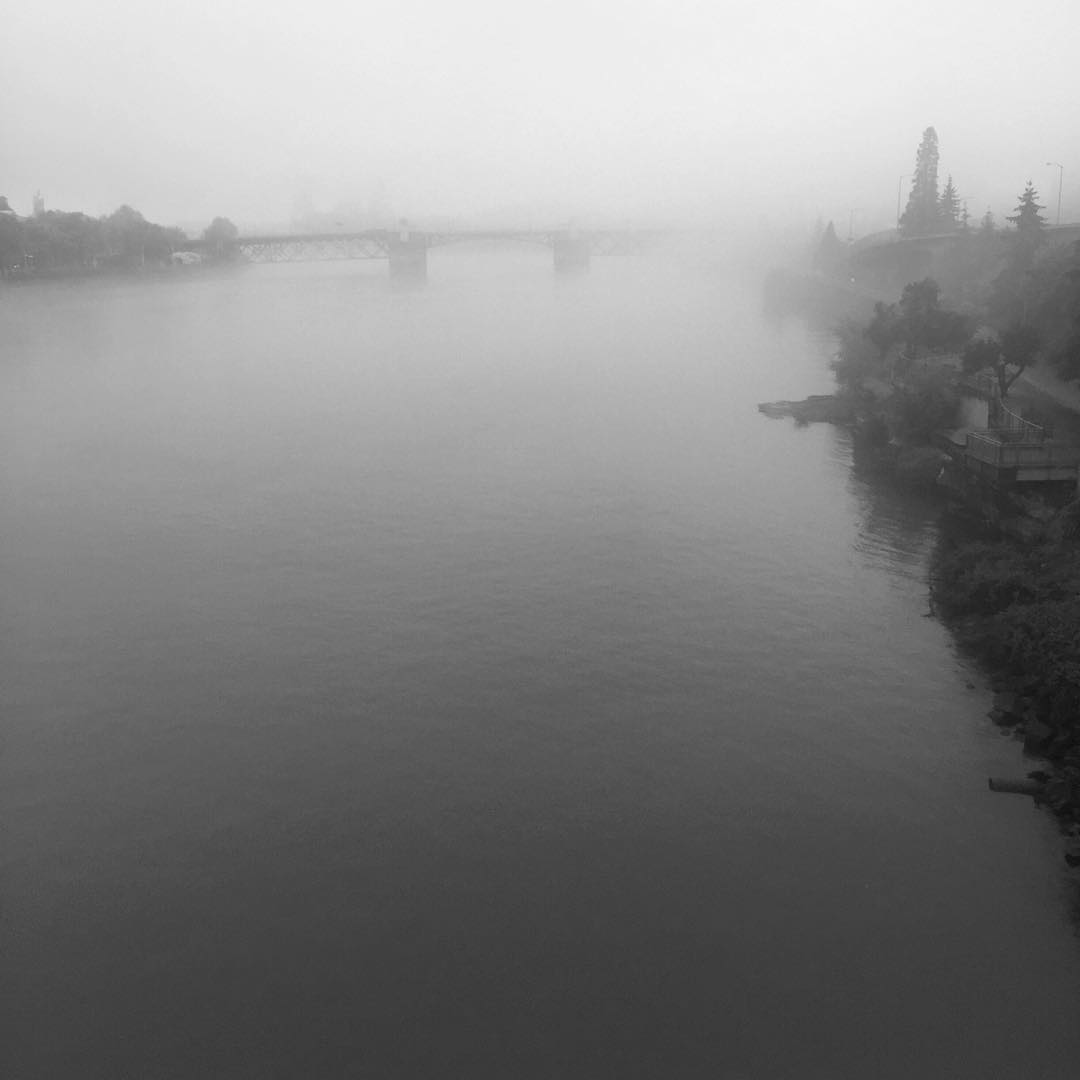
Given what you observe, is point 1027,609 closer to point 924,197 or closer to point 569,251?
point 924,197

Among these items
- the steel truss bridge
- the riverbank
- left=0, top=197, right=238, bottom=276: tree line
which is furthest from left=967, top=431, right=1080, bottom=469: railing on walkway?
the steel truss bridge

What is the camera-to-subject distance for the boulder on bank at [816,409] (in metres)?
10.1

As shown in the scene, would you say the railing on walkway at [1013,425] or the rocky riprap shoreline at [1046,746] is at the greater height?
the railing on walkway at [1013,425]

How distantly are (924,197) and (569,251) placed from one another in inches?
415

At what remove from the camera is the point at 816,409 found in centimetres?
1034

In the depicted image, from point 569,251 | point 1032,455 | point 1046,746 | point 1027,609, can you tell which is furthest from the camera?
point 569,251

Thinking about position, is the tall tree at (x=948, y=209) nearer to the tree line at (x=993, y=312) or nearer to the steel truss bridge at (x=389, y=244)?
the tree line at (x=993, y=312)

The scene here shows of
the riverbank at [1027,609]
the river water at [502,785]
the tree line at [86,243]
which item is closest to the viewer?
the river water at [502,785]

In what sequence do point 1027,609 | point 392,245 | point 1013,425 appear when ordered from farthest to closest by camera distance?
1. point 392,245
2. point 1013,425
3. point 1027,609

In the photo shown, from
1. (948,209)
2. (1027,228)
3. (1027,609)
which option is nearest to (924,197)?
(948,209)

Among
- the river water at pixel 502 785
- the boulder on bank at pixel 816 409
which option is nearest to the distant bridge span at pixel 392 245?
the boulder on bank at pixel 816 409

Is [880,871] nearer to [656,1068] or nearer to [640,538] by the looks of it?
[656,1068]

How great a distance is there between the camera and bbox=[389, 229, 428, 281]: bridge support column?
25266mm

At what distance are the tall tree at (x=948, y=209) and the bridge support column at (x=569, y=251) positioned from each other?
10470 mm
